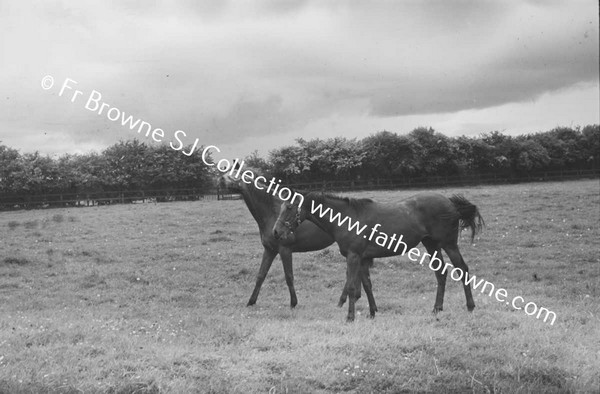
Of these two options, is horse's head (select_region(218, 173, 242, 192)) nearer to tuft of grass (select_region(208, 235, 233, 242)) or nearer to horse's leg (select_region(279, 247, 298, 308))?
horse's leg (select_region(279, 247, 298, 308))

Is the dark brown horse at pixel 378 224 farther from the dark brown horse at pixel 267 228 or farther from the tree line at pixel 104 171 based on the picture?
the tree line at pixel 104 171

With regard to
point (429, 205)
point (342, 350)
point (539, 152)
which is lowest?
point (342, 350)

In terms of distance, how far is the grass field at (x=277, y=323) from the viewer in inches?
300

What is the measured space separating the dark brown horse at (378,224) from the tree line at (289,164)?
3696 cm

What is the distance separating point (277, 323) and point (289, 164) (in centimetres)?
4284

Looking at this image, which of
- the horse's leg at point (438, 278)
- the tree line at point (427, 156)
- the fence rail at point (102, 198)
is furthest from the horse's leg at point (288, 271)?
the tree line at point (427, 156)

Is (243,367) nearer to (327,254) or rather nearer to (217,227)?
(327,254)

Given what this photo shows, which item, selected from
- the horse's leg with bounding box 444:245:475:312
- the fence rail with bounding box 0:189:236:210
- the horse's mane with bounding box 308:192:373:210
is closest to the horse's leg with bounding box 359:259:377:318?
the horse's mane with bounding box 308:192:373:210

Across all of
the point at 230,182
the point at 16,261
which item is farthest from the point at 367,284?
the point at 16,261

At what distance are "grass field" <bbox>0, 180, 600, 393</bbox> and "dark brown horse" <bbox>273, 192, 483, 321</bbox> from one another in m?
1.12

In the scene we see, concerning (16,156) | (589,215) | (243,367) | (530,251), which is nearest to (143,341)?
(243,367)

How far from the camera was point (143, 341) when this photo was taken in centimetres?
894

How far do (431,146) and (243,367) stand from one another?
5293 centimetres

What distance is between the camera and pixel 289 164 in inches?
2079
